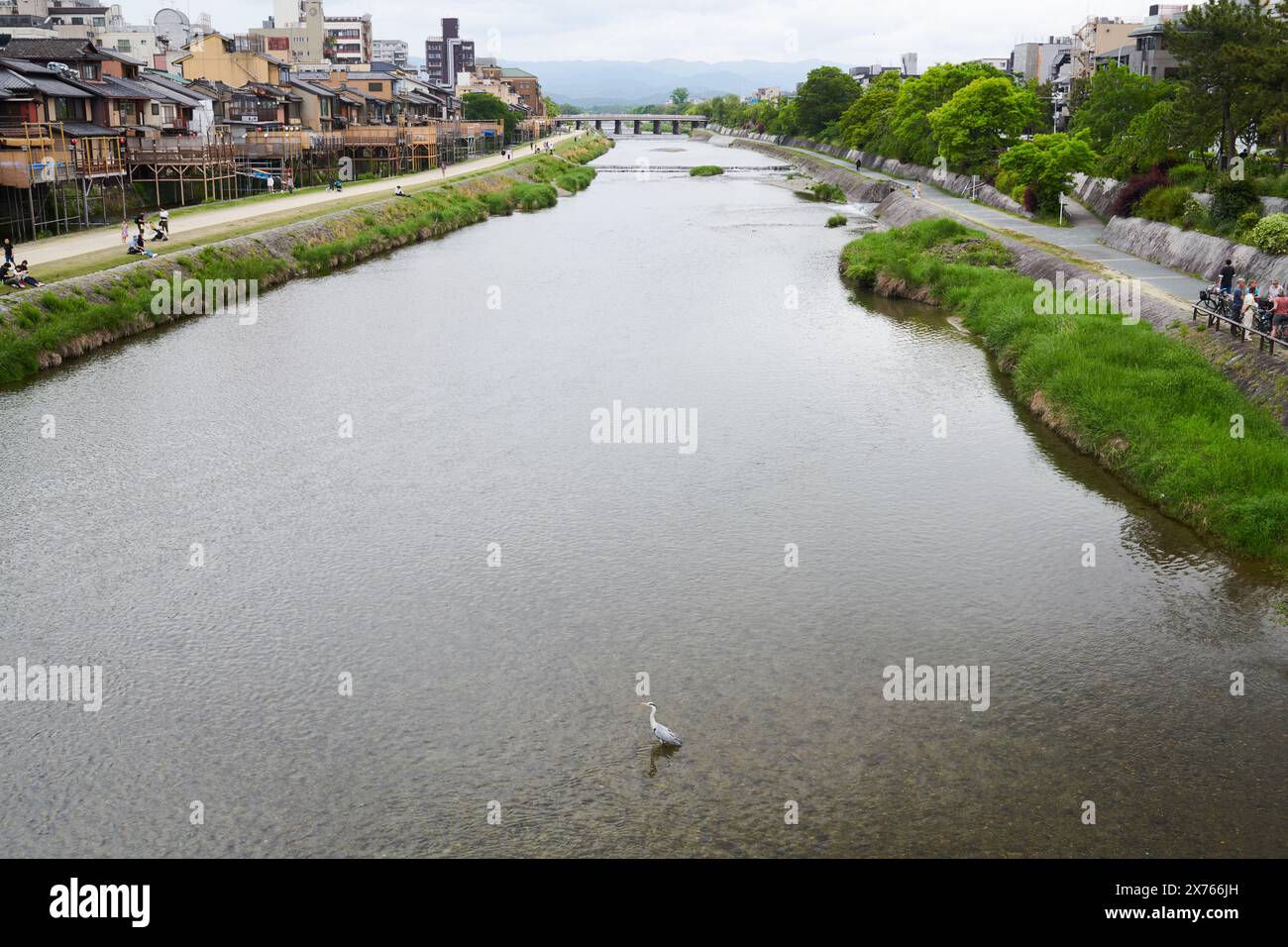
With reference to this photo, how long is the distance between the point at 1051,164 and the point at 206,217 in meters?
38.6

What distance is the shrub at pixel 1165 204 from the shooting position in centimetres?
3891

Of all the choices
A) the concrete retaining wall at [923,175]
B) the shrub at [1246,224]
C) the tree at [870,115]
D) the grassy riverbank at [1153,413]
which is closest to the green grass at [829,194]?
the concrete retaining wall at [923,175]

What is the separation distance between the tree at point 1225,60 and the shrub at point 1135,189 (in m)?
2.33

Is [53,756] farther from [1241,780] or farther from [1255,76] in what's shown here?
[1255,76]

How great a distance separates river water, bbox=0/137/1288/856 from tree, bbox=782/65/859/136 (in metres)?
114

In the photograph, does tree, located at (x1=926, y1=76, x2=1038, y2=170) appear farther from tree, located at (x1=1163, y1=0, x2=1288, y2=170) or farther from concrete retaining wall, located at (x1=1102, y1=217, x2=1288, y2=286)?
tree, located at (x1=1163, y1=0, x2=1288, y2=170)

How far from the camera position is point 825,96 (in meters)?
138

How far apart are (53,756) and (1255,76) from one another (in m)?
38.6

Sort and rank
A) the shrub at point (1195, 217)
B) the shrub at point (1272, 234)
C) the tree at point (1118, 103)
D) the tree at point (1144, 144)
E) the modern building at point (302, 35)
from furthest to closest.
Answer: the modern building at point (302, 35) < the tree at point (1118, 103) < the tree at point (1144, 144) < the shrub at point (1195, 217) < the shrub at point (1272, 234)

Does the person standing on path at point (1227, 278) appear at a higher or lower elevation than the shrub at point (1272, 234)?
lower

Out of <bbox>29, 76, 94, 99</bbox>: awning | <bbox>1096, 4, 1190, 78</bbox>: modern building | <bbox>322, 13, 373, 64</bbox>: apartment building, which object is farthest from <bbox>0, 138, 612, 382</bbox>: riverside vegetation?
<bbox>322, 13, 373, 64</bbox>: apartment building

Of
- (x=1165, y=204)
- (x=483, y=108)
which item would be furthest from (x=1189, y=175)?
(x=483, y=108)

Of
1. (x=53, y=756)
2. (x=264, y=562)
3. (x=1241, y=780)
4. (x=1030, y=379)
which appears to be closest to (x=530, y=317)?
(x=1030, y=379)

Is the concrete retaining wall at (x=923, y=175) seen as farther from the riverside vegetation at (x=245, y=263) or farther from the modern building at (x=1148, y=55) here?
the riverside vegetation at (x=245, y=263)
